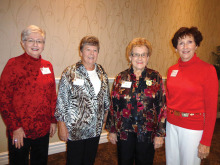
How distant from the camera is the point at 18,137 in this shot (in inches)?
51.5

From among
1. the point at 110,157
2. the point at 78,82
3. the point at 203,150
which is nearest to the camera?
the point at 203,150

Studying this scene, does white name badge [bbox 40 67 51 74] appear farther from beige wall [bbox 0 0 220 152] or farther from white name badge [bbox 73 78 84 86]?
beige wall [bbox 0 0 220 152]

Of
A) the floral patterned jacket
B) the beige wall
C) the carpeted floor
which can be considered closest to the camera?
the floral patterned jacket

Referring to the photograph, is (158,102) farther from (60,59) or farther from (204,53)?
(204,53)

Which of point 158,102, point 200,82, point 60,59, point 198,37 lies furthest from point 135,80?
point 60,59

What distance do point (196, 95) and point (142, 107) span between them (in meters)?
0.48

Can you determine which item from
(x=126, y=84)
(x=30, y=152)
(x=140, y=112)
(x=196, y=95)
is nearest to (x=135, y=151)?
(x=140, y=112)

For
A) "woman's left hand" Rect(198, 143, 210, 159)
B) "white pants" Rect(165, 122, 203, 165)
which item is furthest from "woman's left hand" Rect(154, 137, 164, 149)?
"woman's left hand" Rect(198, 143, 210, 159)

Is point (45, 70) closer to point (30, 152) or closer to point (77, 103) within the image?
point (77, 103)

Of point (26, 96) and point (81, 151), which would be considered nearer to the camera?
point (26, 96)

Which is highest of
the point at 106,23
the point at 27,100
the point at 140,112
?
the point at 106,23

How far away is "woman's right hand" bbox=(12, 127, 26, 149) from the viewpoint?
1.31 m

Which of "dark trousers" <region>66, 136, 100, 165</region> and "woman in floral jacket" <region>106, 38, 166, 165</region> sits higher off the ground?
"woman in floral jacket" <region>106, 38, 166, 165</region>

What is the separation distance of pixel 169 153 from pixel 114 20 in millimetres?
2281
